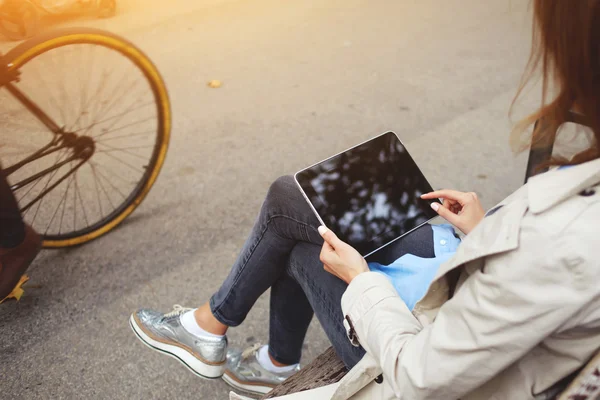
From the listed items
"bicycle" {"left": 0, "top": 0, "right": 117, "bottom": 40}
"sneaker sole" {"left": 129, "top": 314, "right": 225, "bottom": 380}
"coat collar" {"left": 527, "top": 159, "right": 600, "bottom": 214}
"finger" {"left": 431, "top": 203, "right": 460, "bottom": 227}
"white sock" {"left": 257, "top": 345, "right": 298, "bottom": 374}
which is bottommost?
"white sock" {"left": 257, "top": 345, "right": 298, "bottom": 374}

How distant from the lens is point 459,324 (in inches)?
36.3

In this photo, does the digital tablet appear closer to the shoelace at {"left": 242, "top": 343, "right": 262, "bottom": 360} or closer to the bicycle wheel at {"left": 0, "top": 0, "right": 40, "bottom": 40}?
the shoelace at {"left": 242, "top": 343, "right": 262, "bottom": 360}

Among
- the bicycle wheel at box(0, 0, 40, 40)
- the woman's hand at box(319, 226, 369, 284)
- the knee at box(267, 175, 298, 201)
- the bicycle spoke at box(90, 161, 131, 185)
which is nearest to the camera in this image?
the woman's hand at box(319, 226, 369, 284)

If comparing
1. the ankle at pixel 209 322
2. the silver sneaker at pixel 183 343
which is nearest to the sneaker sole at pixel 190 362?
the silver sneaker at pixel 183 343

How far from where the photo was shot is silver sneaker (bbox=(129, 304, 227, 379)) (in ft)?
5.72

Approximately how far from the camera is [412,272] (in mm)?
1350

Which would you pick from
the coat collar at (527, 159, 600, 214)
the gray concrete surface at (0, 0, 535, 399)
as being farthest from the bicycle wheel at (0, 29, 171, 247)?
the coat collar at (527, 159, 600, 214)

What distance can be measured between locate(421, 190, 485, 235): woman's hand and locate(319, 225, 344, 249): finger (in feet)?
0.99

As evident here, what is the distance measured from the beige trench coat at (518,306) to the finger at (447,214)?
0.40 m

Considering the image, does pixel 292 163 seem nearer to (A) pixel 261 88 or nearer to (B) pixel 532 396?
(A) pixel 261 88

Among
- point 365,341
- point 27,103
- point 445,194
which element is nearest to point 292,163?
point 27,103

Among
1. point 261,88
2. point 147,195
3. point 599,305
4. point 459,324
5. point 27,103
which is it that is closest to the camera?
point 599,305

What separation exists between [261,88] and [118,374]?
2318mm

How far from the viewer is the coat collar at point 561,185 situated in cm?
85
